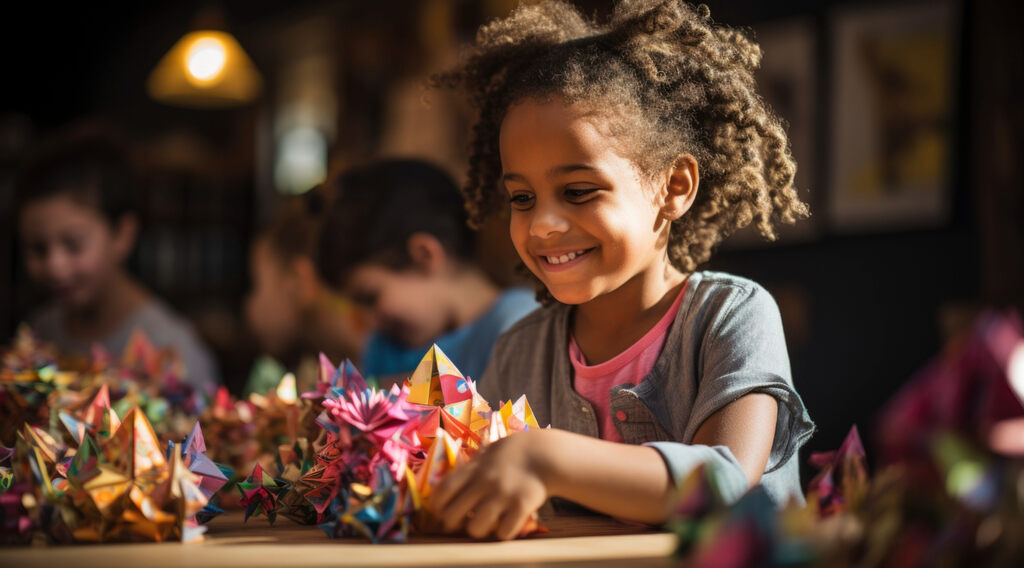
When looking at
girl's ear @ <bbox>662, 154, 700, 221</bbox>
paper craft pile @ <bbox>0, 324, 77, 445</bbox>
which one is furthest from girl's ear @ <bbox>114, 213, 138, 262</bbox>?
girl's ear @ <bbox>662, 154, 700, 221</bbox>

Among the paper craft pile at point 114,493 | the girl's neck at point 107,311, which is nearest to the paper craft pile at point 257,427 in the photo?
the paper craft pile at point 114,493

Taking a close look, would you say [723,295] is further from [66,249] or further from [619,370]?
[66,249]

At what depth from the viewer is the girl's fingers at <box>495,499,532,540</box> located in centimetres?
74

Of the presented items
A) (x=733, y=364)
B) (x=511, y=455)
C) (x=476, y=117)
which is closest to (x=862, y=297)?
(x=476, y=117)

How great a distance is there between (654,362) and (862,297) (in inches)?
99.9

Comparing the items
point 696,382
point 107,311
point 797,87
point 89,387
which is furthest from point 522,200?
point 797,87

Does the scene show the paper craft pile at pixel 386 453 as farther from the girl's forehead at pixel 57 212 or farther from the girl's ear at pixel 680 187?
the girl's forehead at pixel 57 212

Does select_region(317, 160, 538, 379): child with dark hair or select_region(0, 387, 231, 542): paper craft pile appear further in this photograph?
select_region(317, 160, 538, 379): child with dark hair

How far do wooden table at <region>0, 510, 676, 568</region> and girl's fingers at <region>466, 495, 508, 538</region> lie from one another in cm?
1

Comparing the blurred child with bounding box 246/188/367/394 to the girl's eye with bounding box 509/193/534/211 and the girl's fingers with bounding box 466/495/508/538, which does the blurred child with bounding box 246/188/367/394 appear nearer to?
the girl's eye with bounding box 509/193/534/211

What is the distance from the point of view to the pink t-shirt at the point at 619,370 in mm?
1166

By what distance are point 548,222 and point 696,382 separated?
0.26 m

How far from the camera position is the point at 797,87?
372 cm

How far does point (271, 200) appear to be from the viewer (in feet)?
22.8
